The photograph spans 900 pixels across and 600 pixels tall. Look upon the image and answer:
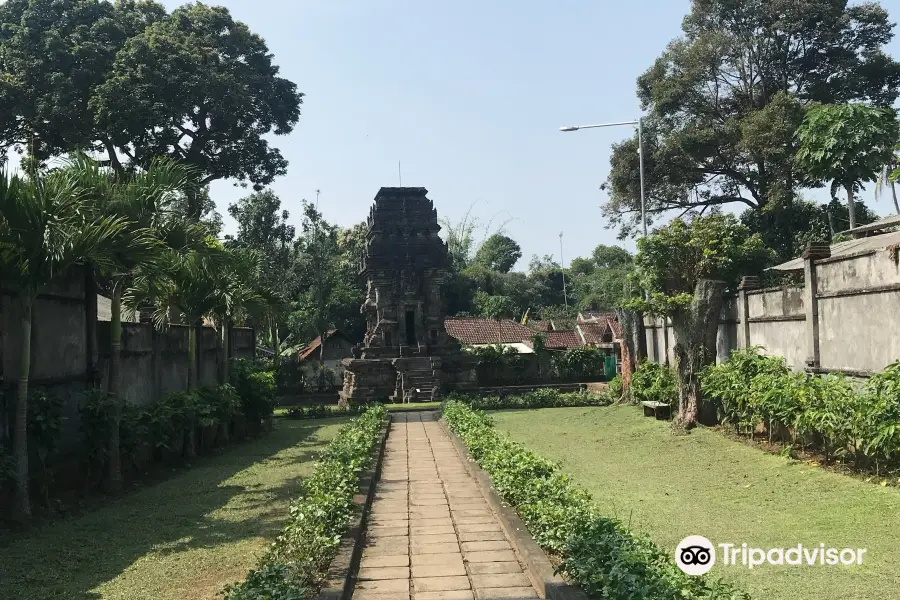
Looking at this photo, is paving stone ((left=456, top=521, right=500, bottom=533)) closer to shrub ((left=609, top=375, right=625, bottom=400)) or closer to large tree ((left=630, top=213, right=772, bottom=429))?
large tree ((left=630, top=213, right=772, bottom=429))

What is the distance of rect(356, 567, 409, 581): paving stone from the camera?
5.57 meters

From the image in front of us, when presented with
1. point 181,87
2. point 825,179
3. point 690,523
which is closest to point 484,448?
point 690,523

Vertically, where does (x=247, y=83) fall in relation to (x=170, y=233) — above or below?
above

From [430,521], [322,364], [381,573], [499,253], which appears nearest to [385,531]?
[430,521]

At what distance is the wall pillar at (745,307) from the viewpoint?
14109 millimetres

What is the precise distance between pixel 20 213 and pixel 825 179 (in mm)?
19101

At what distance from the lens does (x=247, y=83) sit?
26312mm

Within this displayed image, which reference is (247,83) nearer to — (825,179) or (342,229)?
(825,179)

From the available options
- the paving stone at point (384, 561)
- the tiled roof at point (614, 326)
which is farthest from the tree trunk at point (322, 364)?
the paving stone at point (384, 561)

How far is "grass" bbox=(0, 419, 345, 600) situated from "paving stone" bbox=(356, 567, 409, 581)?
2.84 ft

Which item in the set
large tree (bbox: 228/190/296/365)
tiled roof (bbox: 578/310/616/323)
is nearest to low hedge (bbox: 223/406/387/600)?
large tree (bbox: 228/190/296/365)

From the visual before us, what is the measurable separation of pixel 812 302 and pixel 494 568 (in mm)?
8013

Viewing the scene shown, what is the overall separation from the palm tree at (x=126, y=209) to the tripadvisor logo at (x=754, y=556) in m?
6.48

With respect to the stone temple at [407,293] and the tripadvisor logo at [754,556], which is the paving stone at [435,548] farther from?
the stone temple at [407,293]
